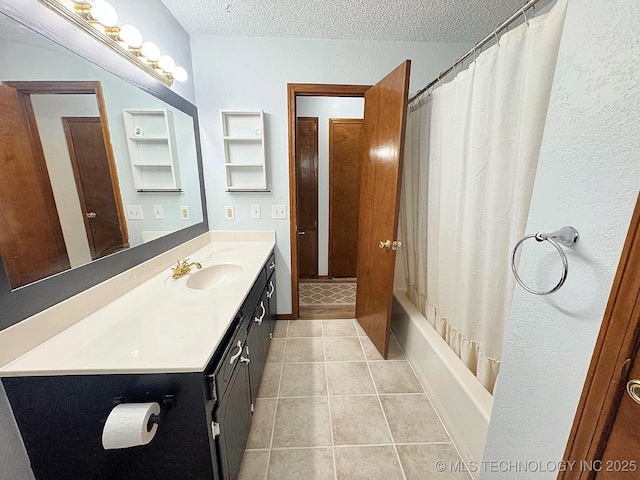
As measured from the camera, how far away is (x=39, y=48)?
2.71ft

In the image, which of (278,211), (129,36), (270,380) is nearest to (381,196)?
(278,211)

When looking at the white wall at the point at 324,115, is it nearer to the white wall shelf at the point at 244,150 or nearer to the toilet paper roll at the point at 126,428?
the white wall shelf at the point at 244,150

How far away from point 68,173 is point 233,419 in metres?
1.15

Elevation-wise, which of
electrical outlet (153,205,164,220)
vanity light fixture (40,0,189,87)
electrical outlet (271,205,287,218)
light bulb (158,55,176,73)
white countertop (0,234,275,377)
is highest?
light bulb (158,55,176,73)

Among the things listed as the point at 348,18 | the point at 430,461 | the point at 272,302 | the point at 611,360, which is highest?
the point at 348,18

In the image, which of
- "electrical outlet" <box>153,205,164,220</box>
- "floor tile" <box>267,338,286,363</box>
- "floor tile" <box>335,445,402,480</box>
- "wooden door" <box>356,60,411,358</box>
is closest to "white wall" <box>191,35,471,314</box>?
"wooden door" <box>356,60,411,358</box>

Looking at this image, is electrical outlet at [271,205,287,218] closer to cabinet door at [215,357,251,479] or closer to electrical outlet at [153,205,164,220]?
electrical outlet at [153,205,164,220]

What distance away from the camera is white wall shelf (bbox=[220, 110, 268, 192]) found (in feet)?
6.43

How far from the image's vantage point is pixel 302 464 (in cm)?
118

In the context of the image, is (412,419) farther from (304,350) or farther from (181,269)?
(181,269)

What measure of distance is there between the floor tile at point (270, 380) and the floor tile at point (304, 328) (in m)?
0.38

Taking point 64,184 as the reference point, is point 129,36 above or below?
above

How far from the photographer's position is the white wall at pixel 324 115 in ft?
9.71

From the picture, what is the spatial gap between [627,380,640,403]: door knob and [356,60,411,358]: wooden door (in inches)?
47.2
